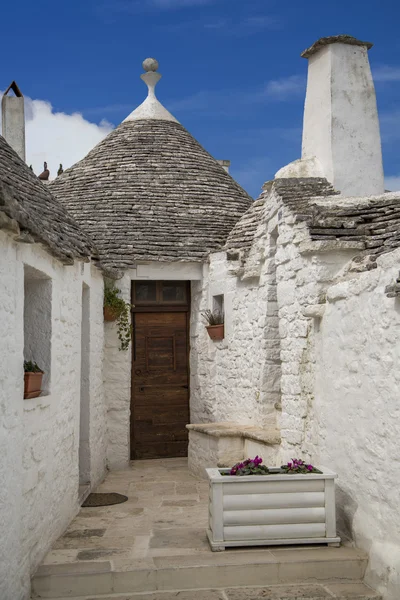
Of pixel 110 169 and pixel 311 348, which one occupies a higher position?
pixel 110 169

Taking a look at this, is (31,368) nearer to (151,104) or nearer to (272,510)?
(272,510)

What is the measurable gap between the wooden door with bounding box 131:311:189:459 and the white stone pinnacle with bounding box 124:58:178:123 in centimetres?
377

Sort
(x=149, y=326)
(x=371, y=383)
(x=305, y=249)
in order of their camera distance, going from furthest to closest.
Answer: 1. (x=149, y=326)
2. (x=305, y=249)
3. (x=371, y=383)

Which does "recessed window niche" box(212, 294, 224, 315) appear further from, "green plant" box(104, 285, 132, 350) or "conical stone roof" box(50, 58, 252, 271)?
"green plant" box(104, 285, 132, 350)

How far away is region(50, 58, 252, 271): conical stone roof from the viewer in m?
10.2

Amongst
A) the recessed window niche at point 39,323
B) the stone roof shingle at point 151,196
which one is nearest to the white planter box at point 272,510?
the recessed window niche at point 39,323

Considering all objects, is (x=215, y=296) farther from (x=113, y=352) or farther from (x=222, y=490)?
(x=222, y=490)

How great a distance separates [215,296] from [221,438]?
239 centimetres

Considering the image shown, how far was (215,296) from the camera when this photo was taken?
1024 cm

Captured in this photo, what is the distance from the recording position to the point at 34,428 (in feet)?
17.5

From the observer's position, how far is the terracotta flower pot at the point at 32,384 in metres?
5.16

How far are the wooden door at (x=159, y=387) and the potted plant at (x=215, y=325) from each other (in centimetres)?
84

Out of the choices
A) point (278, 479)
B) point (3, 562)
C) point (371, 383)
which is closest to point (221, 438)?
point (278, 479)

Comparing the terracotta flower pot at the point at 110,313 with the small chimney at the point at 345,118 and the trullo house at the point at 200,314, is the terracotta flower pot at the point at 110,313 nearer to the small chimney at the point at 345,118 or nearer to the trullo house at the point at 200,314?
the trullo house at the point at 200,314
